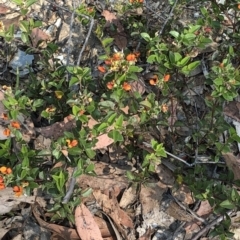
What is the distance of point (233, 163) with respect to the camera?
3.23 metres

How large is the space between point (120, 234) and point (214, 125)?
1.00 meters

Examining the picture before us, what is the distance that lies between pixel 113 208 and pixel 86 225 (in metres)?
0.25

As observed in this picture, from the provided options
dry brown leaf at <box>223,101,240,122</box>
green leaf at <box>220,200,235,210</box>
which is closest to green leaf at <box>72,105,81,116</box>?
green leaf at <box>220,200,235,210</box>

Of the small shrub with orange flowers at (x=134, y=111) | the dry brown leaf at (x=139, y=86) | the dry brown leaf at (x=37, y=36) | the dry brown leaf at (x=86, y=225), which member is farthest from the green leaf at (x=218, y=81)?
the dry brown leaf at (x=37, y=36)

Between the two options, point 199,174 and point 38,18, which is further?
point 38,18

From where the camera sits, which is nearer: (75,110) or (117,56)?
(117,56)

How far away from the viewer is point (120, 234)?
10.7 feet

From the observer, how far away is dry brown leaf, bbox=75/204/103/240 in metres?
3.18

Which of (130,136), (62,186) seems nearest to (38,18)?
(130,136)

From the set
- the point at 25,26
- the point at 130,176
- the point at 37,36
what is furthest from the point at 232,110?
the point at 37,36

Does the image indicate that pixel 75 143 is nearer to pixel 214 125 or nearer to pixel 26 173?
pixel 26 173

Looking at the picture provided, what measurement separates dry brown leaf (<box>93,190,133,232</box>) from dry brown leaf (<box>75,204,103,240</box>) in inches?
5.6

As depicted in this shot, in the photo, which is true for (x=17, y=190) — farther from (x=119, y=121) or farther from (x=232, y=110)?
(x=232, y=110)

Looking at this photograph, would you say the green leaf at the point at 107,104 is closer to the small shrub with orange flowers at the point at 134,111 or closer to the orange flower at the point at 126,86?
the small shrub with orange flowers at the point at 134,111
